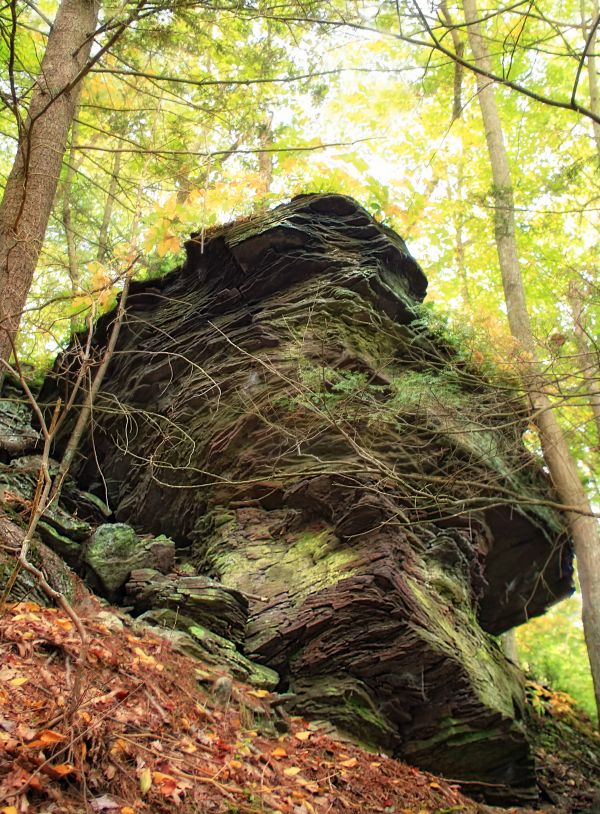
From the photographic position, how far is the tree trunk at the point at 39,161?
493cm

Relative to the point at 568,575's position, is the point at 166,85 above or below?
above

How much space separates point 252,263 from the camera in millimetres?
8797

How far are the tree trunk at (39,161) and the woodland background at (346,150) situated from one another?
10.7 inches

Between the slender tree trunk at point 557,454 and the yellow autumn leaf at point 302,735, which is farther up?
the slender tree trunk at point 557,454

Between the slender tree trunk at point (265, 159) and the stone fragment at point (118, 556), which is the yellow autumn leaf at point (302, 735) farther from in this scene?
the slender tree trunk at point (265, 159)

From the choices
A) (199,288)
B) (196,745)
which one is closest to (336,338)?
(199,288)

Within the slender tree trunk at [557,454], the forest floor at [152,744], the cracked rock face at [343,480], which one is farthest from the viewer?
the slender tree trunk at [557,454]

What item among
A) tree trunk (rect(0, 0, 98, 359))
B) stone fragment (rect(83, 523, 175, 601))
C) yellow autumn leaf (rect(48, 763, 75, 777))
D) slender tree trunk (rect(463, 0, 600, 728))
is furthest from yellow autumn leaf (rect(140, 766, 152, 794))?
slender tree trunk (rect(463, 0, 600, 728))

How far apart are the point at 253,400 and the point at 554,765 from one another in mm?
6780

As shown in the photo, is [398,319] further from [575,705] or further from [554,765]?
[575,705]

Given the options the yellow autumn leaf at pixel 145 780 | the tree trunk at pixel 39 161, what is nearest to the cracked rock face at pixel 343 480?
the tree trunk at pixel 39 161

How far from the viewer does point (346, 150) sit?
485 inches

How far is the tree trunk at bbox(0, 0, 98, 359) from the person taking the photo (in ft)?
16.2

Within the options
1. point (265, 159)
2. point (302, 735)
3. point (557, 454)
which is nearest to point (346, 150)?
point (265, 159)
